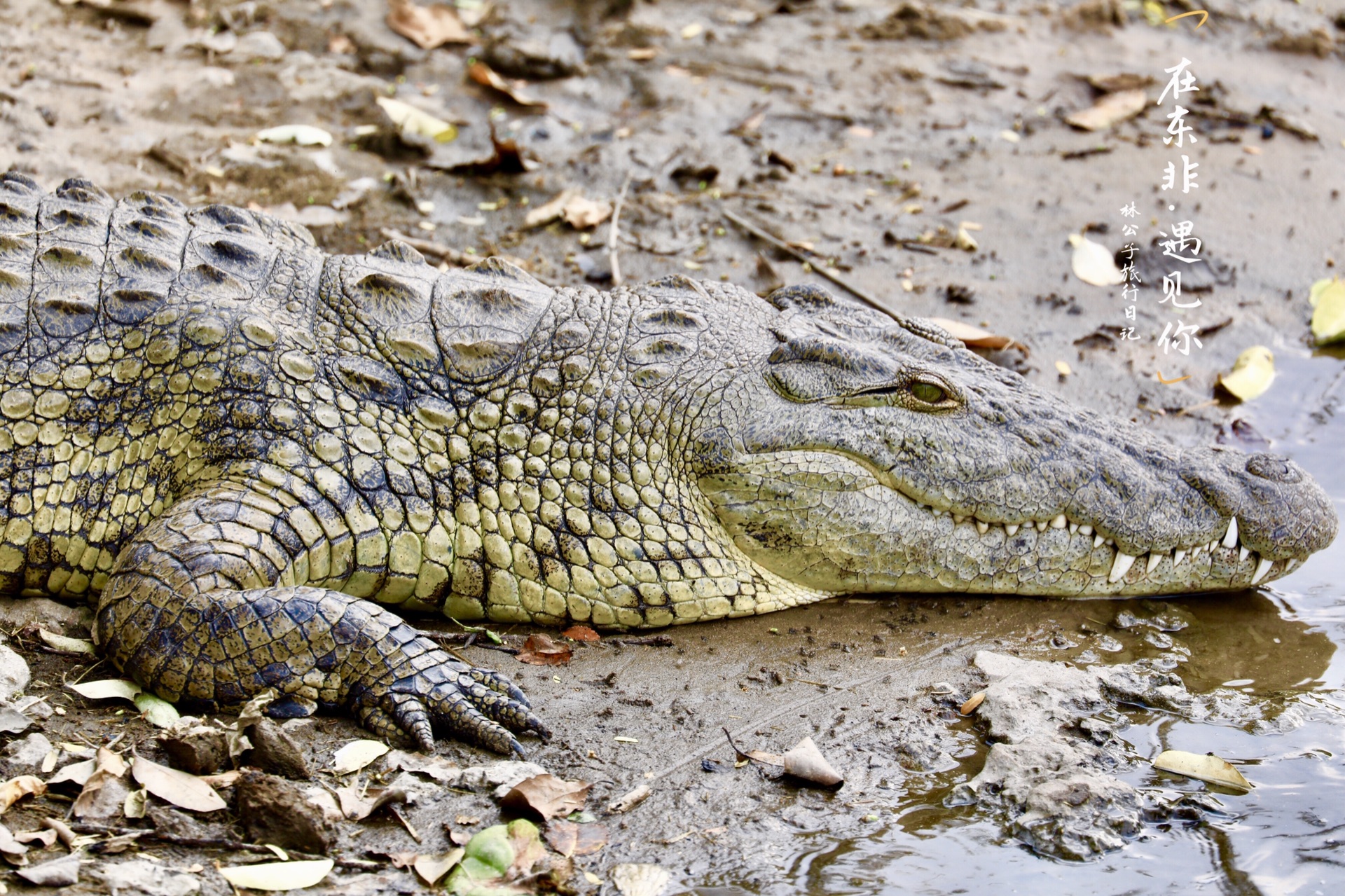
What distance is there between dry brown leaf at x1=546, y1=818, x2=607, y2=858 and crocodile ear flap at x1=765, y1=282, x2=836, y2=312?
197 cm

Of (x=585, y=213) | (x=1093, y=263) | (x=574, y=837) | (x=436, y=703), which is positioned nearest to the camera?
(x=574, y=837)

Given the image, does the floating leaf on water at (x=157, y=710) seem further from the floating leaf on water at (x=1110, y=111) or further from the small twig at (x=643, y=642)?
the floating leaf on water at (x=1110, y=111)

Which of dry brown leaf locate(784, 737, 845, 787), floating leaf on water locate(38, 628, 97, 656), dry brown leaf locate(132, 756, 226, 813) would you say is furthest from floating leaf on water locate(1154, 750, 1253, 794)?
floating leaf on water locate(38, 628, 97, 656)

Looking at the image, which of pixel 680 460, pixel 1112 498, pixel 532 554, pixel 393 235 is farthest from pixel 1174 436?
pixel 393 235

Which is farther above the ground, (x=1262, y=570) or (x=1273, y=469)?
(x=1273, y=469)

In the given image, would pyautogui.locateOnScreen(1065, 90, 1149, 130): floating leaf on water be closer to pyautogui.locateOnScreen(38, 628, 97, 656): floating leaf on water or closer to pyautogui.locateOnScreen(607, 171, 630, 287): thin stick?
pyautogui.locateOnScreen(607, 171, 630, 287): thin stick

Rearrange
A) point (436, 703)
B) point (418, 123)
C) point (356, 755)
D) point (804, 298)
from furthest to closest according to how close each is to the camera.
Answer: point (418, 123)
point (804, 298)
point (436, 703)
point (356, 755)

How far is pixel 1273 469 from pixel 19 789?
12.0ft

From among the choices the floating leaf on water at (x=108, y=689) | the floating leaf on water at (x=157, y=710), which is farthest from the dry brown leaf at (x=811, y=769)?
the floating leaf on water at (x=108, y=689)

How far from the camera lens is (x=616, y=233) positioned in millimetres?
5785

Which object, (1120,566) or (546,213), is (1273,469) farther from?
(546,213)

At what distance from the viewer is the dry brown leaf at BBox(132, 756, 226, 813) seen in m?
2.63

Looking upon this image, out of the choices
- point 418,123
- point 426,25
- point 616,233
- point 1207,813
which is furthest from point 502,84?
point 1207,813

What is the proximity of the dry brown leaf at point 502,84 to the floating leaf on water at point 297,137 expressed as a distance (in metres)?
1.10
